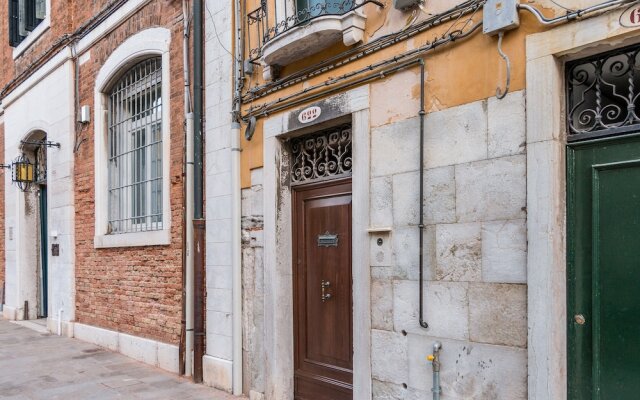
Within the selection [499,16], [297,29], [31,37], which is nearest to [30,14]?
[31,37]

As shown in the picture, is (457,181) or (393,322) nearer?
(457,181)

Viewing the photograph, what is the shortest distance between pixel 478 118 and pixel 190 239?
13.9 feet

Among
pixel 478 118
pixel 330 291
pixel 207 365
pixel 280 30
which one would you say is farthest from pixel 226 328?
pixel 478 118

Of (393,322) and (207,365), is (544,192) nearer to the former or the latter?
(393,322)

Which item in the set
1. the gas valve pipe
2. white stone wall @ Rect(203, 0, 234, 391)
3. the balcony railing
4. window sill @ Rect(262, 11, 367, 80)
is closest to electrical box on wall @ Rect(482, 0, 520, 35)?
the balcony railing

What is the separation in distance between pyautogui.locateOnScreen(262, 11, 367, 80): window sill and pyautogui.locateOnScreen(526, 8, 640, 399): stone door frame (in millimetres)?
1734

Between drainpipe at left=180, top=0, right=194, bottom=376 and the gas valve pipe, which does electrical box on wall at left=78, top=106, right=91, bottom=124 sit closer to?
drainpipe at left=180, top=0, right=194, bottom=376

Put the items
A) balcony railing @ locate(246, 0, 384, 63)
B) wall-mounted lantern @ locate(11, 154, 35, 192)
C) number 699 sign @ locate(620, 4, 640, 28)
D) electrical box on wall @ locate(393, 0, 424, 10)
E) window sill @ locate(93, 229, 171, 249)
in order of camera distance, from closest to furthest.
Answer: number 699 sign @ locate(620, 4, 640, 28) → electrical box on wall @ locate(393, 0, 424, 10) → balcony railing @ locate(246, 0, 384, 63) → window sill @ locate(93, 229, 171, 249) → wall-mounted lantern @ locate(11, 154, 35, 192)

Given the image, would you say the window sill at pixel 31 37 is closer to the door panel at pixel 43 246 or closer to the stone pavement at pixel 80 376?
the door panel at pixel 43 246

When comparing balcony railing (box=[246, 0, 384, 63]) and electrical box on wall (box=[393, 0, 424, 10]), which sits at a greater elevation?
balcony railing (box=[246, 0, 384, 63])

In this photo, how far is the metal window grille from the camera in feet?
27.0

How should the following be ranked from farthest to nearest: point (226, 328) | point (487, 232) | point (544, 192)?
point (226, 328), point (487, 232), point (544, 192)

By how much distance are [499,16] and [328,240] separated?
2645 mm

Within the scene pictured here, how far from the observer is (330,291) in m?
5.45
